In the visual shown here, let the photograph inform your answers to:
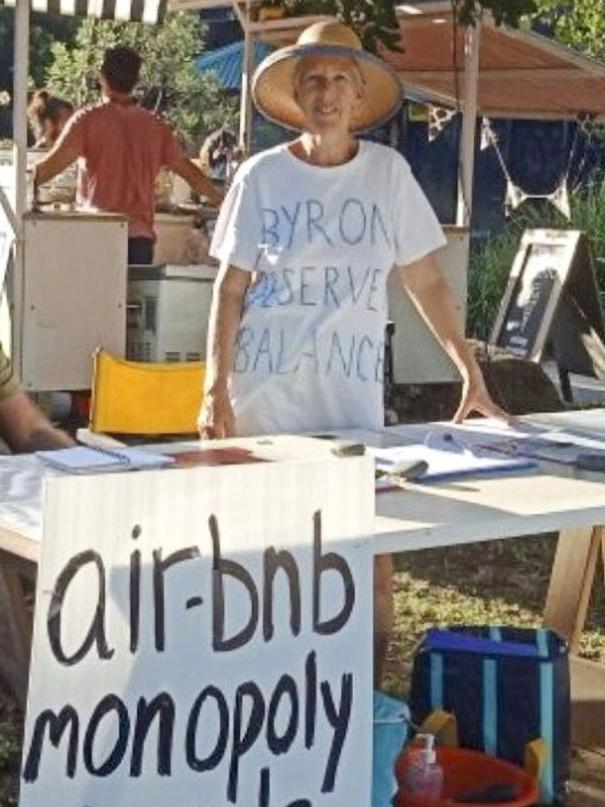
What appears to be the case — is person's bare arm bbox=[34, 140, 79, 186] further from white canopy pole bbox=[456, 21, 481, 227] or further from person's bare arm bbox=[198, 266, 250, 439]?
person's bare arm bbox=[198, 266, 250, 439]

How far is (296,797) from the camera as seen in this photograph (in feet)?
9.95

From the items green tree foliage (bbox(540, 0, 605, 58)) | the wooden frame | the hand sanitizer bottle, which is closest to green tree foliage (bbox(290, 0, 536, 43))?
the hand sanitizer bottle

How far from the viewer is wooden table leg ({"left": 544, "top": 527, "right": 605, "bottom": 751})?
474cm

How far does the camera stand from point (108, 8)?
944cm

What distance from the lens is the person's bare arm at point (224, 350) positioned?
419cm

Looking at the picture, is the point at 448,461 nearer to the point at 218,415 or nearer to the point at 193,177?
the point at 218,415

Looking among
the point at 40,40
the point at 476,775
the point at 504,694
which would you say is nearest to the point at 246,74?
the point at 504,694

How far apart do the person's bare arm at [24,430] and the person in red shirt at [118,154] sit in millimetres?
4953

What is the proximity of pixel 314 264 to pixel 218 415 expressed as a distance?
0.41m

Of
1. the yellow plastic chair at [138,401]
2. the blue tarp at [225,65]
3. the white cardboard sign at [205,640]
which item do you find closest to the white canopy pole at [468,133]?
the yellow plastic chair at [138,401]

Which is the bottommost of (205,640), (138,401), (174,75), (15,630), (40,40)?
(15,630)

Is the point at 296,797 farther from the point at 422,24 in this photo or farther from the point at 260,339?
the point at 422,24

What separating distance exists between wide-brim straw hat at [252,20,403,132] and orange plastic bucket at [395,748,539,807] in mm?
1547

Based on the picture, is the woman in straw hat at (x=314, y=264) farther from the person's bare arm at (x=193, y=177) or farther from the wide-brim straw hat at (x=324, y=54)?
the person's bare arm at (x=193, y=177)
